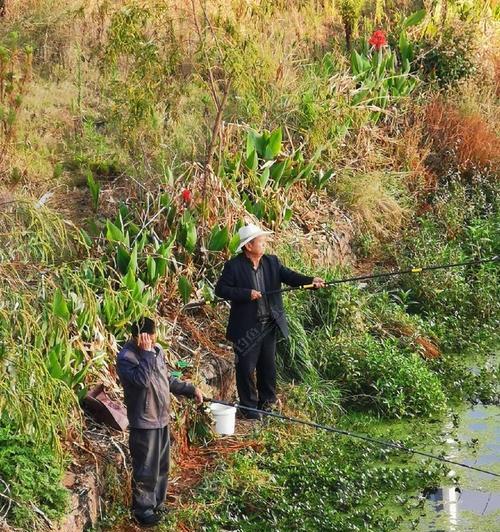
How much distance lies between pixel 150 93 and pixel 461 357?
152 inches

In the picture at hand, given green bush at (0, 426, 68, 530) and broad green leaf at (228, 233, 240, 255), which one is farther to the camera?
broad green leaf at (228, 233, 240, 255)

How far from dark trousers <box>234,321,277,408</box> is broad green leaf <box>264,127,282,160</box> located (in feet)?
9.81

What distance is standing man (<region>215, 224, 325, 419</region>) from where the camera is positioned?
32.4ft

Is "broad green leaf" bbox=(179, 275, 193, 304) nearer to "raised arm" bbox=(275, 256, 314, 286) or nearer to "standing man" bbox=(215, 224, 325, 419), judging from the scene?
"standing man" bbox=(215, 224, 325, 419)

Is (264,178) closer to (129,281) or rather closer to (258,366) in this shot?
(258,366)

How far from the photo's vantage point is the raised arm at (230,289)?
9.76m

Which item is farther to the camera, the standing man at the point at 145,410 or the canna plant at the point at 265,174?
→ the canna plant at the point at 265,174

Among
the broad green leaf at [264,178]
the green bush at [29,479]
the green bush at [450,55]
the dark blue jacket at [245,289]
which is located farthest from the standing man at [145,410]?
the green bush at [450,55]

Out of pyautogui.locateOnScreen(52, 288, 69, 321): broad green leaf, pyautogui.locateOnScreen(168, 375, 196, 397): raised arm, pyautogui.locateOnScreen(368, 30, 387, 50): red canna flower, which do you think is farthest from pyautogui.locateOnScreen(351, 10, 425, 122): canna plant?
pyautogui.locateOnScreen(168, 375, 196, 397): raised arm

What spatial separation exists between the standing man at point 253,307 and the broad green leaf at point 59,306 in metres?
1.44

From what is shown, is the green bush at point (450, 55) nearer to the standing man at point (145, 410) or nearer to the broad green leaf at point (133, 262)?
the broad green leaf at point (133, 262)

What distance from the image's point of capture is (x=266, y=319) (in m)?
9.99

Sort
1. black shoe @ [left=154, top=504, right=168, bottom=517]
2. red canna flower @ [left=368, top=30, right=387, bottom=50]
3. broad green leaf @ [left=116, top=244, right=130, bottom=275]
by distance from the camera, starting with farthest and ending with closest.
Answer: red canna flower @ [left=368, top=30, right=387, bottom=50] → broad green leaf @ [left=116, top=244, right=130, bottom=275] → black shoe @ [left=154, top=504, right=168, bottom=517]

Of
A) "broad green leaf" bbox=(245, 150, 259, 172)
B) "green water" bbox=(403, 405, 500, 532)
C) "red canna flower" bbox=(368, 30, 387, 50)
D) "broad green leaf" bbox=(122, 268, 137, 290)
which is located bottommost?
"green water" bbox=(403, 405, 500, 532)
